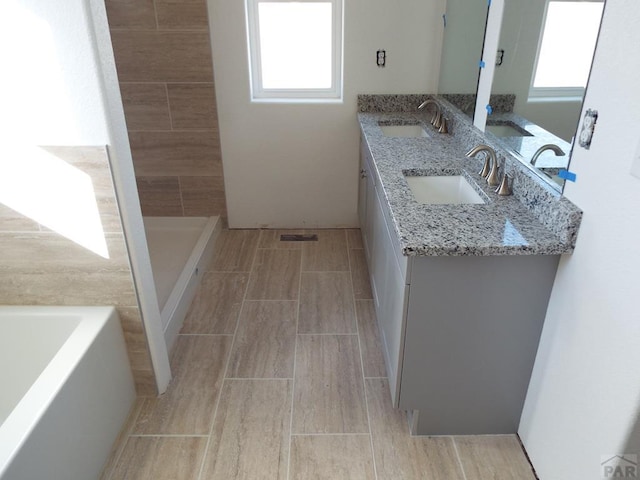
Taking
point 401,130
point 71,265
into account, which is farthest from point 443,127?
point 71,265

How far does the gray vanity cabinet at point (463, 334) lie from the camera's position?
163cm

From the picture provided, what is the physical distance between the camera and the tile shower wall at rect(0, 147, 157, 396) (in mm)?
1749

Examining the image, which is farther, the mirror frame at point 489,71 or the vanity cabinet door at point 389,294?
the mirror frame at point 489,71

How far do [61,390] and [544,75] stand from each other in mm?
2083

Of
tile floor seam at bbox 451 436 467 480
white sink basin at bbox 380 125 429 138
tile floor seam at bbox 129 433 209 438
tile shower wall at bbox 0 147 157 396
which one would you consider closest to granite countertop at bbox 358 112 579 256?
white sink basin at bbox 380 125 429 138

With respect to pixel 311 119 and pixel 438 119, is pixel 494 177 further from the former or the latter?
pixel 311 119

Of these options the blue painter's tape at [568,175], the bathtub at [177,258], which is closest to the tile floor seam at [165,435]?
the bathtub at [177,258]

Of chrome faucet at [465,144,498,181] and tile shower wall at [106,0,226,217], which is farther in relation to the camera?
tile shower wall at [106,0,226,217]

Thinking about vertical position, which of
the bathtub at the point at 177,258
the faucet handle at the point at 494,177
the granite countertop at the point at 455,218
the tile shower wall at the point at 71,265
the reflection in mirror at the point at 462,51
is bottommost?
the bathtub at the point at 177,258

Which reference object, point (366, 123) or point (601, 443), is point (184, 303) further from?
point (601, 443)

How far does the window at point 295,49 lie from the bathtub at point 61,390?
206cm

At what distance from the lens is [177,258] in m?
3.24

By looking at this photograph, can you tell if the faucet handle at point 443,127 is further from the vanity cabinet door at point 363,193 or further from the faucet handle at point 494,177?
the faucet handle at point 494,177

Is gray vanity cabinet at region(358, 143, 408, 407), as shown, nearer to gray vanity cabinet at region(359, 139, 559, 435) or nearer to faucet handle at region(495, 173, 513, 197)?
gray vanity cabinet at region(359, 139, 559, 435)
